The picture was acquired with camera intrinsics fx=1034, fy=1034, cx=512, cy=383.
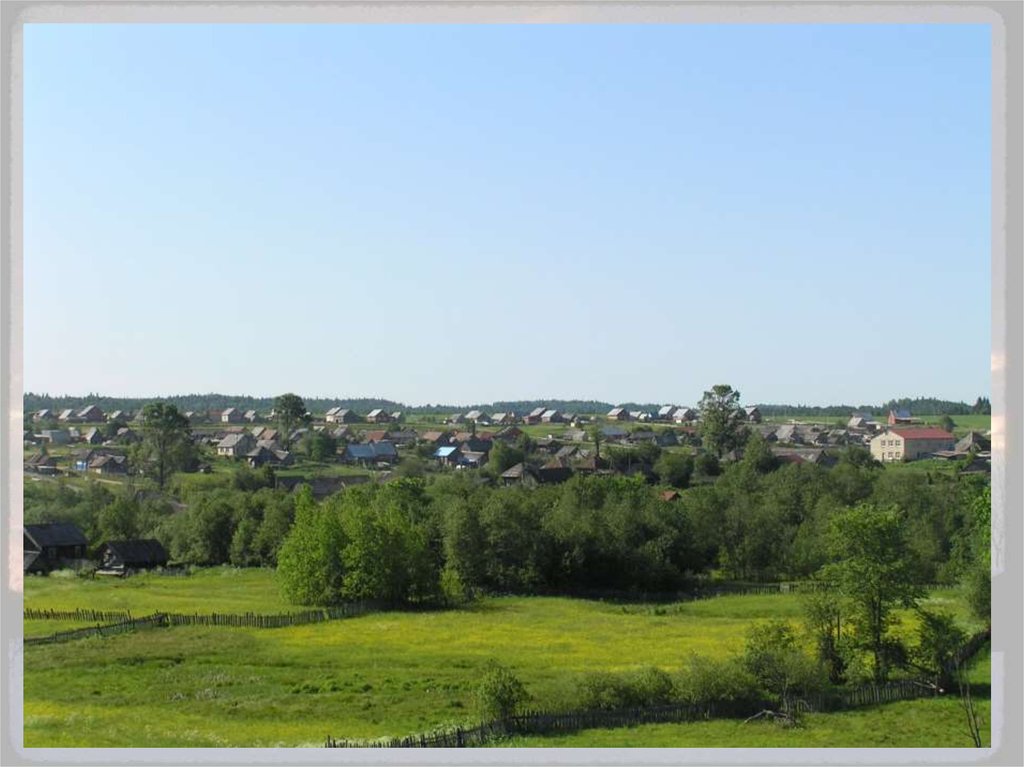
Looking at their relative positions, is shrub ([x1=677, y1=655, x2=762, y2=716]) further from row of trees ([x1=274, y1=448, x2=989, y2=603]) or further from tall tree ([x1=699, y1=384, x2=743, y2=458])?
tall tree ([x1=699, y1=384, x2=743, y2=458])

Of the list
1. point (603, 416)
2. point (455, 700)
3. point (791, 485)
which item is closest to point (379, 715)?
point (455, 700)

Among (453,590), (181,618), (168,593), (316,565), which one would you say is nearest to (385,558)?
(316,565)

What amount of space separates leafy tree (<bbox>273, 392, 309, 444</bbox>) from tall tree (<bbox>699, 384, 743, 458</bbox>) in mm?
19114

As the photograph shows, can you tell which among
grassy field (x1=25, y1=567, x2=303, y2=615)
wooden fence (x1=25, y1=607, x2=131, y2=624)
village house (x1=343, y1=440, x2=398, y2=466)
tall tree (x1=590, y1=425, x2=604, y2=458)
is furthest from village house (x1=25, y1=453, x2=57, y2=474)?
tall tree (x1=590, y1=425, x2=604, y2=458)

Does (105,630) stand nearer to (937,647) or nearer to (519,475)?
(937,647)

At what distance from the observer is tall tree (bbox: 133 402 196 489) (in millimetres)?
39469

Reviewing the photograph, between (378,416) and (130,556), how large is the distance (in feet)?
133

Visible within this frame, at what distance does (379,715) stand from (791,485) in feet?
72.2

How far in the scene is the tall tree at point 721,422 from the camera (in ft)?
136

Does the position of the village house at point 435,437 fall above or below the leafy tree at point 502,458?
above

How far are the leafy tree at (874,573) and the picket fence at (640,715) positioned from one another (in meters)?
0.63

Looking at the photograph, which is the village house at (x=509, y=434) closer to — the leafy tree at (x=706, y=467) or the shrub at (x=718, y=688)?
the leafy tree at (x=706, y=467)

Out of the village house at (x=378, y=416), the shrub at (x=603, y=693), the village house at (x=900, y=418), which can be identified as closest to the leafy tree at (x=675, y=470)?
the village house at (x=900, y=418)

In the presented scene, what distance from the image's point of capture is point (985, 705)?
507 inches
